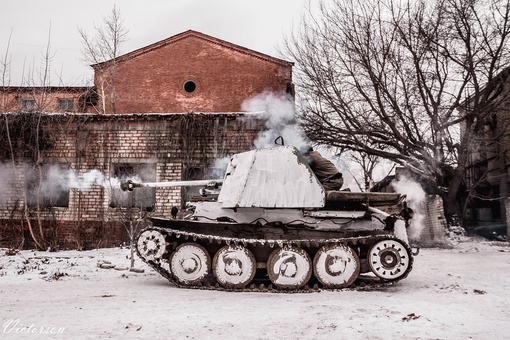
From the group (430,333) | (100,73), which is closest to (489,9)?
(430,333)

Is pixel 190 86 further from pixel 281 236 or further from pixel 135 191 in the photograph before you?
pixel 281 236

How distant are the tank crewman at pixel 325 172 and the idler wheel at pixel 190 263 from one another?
2496 mm

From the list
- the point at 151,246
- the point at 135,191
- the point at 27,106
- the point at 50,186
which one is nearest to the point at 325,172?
the point at 151,246

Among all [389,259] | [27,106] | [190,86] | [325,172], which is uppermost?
[190,86]

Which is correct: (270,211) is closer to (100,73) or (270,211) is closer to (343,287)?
(343,287)

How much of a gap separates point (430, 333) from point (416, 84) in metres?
12.8

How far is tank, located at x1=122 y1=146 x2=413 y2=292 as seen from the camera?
734 centimetres

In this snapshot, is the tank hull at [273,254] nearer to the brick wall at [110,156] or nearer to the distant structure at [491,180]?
the brick wall at [110,156]

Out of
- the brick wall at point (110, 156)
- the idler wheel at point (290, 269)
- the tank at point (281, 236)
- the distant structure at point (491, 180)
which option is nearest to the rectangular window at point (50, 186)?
the brick wall at point (110, 156)

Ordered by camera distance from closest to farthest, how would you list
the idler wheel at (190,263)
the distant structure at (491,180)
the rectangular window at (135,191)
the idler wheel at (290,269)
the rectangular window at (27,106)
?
the idler wheel at (290,269), the idler wheel at (190,263), the rectangular window at (135,191), the rectangular window at (27,106), the distant structure at (491,180)

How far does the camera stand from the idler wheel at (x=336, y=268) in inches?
288

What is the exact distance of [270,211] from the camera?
7.86 meters

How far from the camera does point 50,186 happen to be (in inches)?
570

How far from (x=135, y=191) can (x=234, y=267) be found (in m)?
7.87
